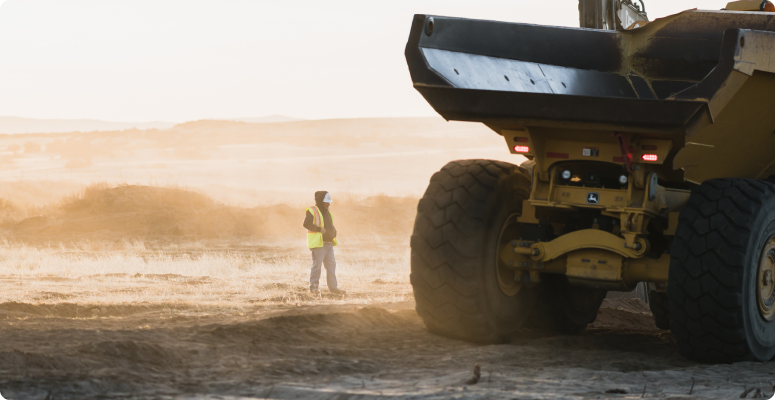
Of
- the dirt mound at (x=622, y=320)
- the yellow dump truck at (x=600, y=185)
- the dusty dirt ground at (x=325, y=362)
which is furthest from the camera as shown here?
the dirt mound at (x=622, y=320)

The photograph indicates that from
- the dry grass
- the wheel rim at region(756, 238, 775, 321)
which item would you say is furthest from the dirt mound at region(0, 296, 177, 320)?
the wheel rim at region(756, 238, 775, 321)

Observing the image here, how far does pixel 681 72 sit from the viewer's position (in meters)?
8.16

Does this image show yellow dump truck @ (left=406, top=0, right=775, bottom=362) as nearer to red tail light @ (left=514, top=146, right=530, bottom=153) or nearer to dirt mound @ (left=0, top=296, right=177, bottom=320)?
red tail light @ (left=514, top=146, right=530, bottom=153)

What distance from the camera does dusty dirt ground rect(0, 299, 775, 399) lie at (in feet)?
15.9

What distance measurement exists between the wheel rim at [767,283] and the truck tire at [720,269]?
26mm

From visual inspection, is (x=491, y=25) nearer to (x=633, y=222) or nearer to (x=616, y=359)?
(x=633, y=222)

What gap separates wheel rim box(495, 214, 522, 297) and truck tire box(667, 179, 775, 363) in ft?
4.84

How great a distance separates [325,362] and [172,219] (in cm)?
2202

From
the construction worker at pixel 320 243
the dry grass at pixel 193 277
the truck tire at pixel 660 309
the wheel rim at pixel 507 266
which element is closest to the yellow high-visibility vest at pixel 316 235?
the construction worker at pixel 320 243

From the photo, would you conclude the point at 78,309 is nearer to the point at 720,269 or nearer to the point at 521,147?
the point at 521,147

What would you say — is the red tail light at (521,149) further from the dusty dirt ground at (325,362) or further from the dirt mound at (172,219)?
the dirt mound at (172,219)

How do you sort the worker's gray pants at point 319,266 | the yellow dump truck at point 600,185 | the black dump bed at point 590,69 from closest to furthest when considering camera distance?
1. the black dump bed at point 590,69
2. the yellow dump truck at point 600,185
3. the worker's gray pants at point 319,266

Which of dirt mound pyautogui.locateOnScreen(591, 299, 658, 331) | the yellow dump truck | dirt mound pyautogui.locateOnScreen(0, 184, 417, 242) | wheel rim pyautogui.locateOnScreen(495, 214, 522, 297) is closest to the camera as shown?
the yellow dump truck

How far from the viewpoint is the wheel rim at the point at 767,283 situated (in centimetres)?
659
